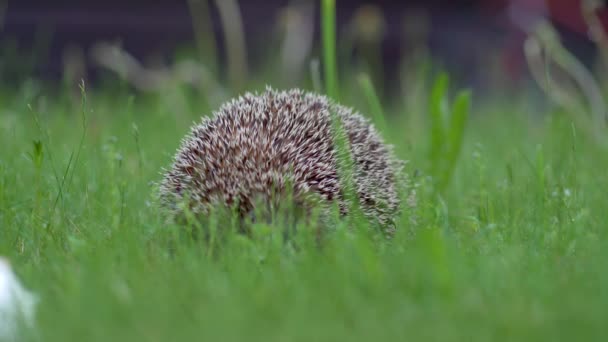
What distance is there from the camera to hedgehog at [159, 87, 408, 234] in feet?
10.0

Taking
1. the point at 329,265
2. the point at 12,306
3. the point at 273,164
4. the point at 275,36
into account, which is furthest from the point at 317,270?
the point at 275,36

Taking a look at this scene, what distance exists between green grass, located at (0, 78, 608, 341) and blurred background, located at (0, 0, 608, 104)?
4170mm

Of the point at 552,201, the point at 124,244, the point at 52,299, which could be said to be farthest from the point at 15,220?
the point at 552,201

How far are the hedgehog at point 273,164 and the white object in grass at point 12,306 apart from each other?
793mm

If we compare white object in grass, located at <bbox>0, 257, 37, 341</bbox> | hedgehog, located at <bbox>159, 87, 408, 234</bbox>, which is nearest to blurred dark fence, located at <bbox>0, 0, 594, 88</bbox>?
hedgehog, located at <bbox>159, 87, 408, 234</bbox>

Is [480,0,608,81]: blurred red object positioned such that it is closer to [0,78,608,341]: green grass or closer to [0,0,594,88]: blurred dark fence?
[0,0,594,88]: blurred dark fence

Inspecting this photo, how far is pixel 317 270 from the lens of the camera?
2402 mm

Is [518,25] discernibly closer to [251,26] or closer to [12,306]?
[251,26]

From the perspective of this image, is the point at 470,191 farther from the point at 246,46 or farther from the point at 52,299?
the point at 246,46

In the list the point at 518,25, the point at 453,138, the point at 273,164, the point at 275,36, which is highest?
the point at 275,36

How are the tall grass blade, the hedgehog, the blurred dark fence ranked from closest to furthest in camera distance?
1. the hedgehog
2. the tall grass blade
3. the blurred dark fence

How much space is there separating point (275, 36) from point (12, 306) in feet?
19.2

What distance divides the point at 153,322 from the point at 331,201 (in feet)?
3.87

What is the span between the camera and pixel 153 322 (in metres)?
2.10
